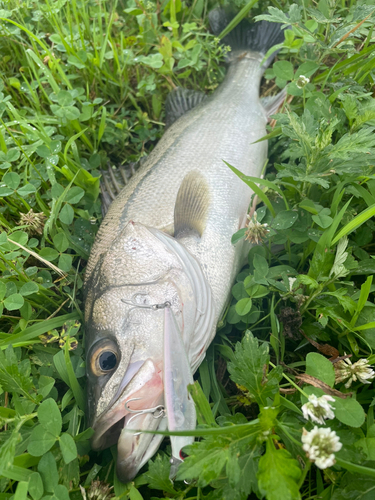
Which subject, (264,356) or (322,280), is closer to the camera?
(264,356)

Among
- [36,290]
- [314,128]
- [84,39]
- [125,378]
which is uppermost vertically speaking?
[84,39]

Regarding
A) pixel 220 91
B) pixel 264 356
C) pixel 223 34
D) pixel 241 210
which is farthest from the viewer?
pixel 223 34

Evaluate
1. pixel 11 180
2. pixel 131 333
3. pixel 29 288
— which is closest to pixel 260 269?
pixel 131 333

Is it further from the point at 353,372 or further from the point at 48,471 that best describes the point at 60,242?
the point at 353,372

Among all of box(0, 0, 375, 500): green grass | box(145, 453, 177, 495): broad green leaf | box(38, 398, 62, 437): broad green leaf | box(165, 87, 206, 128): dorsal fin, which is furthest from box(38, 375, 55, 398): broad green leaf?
box(165, 87, 206, 128): dorsal fin

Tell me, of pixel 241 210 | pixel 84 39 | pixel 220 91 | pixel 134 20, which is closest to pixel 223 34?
pixel 220 91

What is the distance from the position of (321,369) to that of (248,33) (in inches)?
133

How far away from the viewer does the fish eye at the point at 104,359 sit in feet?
5.60

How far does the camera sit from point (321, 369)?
58.4 inches

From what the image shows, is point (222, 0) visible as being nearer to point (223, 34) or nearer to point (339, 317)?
point (223, 34)

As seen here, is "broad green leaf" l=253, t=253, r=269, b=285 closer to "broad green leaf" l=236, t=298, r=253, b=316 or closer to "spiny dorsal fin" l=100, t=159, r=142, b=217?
"broad green leaf" l=236, t=298, r=253, b=316

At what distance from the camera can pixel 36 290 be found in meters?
2.05

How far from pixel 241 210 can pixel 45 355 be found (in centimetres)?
158

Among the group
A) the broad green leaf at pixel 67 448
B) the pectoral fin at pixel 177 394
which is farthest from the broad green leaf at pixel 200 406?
the broad green leaf at pixel 67 448
